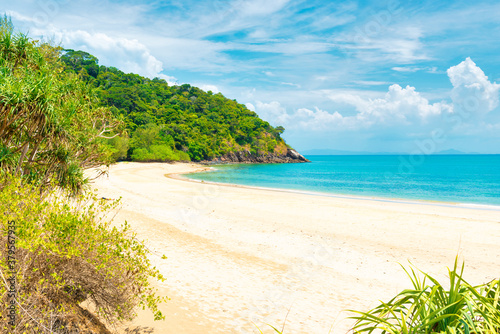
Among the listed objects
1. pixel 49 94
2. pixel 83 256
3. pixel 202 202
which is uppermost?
pixel 49 94

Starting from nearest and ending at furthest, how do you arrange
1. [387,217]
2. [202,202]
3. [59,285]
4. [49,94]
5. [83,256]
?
[59,285] < [83,256] < [49,94] < [387,217] < [202,202]

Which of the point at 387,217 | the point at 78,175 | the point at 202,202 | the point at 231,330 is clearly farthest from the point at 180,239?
the point at 387,217

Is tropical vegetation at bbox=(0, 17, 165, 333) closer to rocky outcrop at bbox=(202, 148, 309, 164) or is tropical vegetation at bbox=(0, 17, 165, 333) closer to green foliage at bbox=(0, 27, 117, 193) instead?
green foliage at bbox=(0, 27, 117, 193)

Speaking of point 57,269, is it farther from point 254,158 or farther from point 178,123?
point 254,158

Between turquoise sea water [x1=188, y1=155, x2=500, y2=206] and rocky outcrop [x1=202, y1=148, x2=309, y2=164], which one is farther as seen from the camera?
rocky outcrop [x1=202, y1=148, x2=309, y2=164]

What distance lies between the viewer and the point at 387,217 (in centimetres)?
1936

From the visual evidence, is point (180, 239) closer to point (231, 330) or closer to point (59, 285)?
point (231, 330)

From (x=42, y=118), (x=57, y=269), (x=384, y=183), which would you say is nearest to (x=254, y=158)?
(x=384, y=183)

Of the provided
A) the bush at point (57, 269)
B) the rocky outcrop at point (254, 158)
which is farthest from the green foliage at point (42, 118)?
the rocky outcrop at point (254, 158)

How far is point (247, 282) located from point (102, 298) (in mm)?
4538

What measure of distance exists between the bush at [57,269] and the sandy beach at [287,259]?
4.59ft

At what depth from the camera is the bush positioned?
154 inches

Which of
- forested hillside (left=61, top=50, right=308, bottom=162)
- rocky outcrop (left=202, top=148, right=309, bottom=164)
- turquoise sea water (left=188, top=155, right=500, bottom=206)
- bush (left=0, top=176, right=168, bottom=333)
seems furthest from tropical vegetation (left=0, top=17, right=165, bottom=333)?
rocky outcrop (left=202, top=148, right=309, bottom=164)

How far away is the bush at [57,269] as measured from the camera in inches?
154
